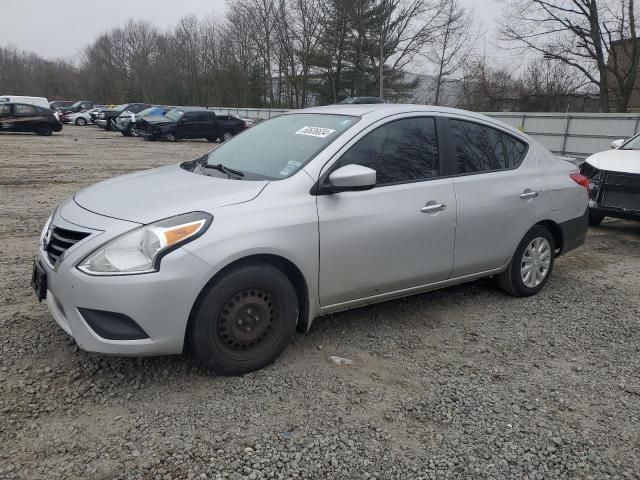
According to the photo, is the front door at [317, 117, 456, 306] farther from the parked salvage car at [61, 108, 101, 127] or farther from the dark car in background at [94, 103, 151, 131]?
the parked salvage car at [61, 108, 101, 127]

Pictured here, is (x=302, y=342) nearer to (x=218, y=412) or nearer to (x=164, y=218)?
(x=218, y=412)

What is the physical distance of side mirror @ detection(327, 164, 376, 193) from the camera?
Result: 316cm

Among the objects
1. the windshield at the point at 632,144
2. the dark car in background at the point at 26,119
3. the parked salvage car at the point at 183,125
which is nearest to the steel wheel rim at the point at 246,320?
the windshield at the point at 632,144

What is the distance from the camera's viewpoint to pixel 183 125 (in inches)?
934

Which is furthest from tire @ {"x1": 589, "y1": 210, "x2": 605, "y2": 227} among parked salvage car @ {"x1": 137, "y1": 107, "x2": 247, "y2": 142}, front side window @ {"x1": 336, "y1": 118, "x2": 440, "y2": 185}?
parked salvage car @ {"x1": 137, "y1": 107, "x2": 247, "y2": 142}

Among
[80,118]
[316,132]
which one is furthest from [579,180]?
[80,118]

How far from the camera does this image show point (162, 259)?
106 inches

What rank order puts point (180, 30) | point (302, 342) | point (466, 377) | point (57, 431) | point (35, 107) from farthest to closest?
1. point (180, 30)
2. point (35, 107)
3. point (302, 342)
4. point (466, 377)
5. point (57, 431)

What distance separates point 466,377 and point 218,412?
1554 mm

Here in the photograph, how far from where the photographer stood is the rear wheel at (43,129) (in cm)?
2427

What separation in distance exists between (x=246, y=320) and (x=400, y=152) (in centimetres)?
167

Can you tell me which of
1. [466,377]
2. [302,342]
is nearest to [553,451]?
[466,377]

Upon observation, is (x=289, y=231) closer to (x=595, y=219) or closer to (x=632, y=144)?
(x=595, y=219)

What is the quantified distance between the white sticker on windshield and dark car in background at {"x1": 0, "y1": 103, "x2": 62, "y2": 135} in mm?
24379
